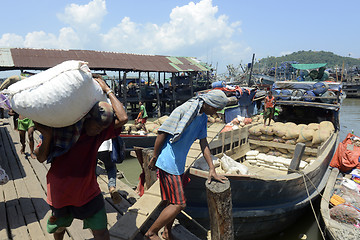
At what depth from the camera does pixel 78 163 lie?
158 cm

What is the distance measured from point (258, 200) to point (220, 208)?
198 cm

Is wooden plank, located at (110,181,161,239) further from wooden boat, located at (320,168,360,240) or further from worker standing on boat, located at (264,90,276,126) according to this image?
worker standing on boat, located at (264,90,276,126)

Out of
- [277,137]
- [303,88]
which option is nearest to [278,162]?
[277,137]

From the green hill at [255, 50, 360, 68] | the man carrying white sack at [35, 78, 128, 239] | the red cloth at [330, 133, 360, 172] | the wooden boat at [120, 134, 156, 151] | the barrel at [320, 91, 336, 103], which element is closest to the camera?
the man carrying white sack at [35, 78, 128, 239]

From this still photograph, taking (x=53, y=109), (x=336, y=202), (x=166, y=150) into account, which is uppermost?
(x=53, y=109)

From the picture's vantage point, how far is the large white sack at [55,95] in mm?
1212

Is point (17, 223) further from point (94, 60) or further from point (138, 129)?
point (94, 60)

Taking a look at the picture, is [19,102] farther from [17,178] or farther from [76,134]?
[17,178]

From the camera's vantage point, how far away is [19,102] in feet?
3.99

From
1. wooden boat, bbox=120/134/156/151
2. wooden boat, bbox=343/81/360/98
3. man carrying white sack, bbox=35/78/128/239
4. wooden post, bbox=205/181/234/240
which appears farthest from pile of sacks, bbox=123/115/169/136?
wooden boat, bbox=343/81/360/98

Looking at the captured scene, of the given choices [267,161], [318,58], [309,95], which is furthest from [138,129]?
[318,58]

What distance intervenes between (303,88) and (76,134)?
28.7 ft

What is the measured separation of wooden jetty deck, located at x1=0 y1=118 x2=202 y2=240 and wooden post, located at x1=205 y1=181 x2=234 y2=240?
346 millimetres

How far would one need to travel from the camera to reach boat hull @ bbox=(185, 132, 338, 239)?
3.62 m
